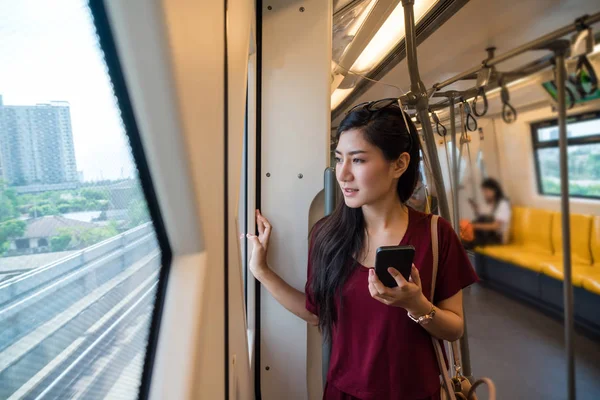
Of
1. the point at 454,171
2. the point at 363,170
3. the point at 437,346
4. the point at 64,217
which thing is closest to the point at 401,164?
the point at 363,170

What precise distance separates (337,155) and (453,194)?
428 millimetres

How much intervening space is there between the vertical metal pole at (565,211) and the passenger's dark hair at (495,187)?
190 millimetres

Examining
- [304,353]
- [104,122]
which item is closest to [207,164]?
[104,122]

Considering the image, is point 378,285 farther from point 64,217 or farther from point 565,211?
point 64,217

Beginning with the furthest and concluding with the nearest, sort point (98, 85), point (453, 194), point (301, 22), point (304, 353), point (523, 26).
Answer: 1. point (304, 353)
2. point (301, 22)
3. point (453, 194)
4. point (523, 26)
5. point (98, 85)

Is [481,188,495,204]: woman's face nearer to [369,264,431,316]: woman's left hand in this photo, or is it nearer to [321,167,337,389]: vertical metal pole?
[369,264,431,316]: woman's left hand

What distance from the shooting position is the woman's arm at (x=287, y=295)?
1354 millimetres

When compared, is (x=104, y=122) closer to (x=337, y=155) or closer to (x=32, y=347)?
(x=32, y=347)

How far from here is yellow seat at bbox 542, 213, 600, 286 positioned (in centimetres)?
78

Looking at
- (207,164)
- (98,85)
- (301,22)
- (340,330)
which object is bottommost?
(340,330)

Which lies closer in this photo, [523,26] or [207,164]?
[207,164]

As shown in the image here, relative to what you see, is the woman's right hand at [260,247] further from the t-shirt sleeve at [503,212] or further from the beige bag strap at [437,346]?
the t-shirt sleeve at [503,212]

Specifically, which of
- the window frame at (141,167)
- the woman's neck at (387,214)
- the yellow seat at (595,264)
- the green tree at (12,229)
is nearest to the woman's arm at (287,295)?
the woman's neck at (387,214)

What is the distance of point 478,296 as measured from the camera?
1096 millimetres
